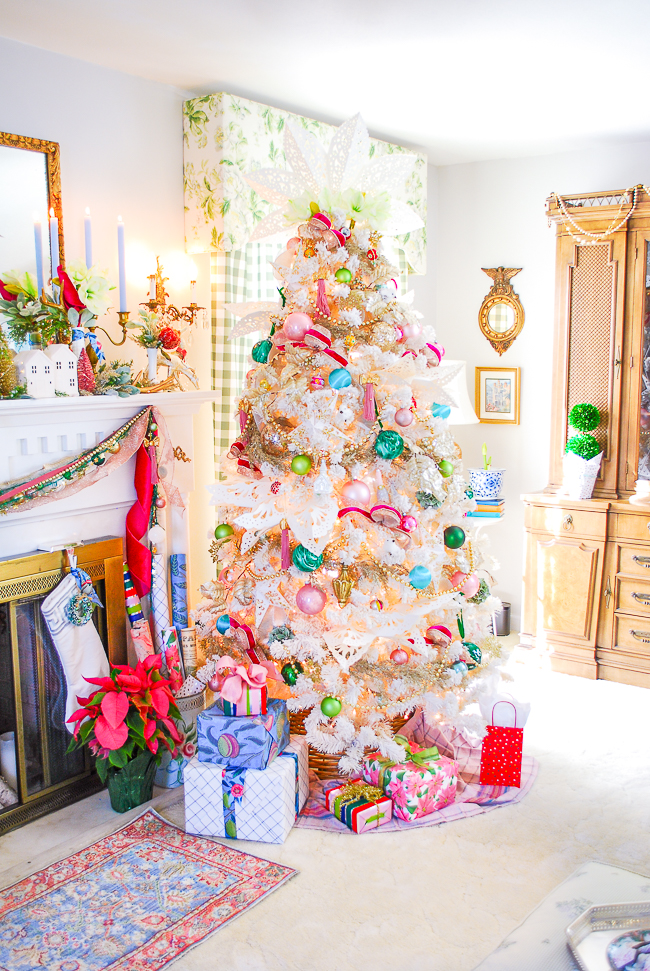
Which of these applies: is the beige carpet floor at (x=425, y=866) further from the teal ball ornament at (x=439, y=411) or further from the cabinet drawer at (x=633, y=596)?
the teal ball ornament at (x=439, y=411)

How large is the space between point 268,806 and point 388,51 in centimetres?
255

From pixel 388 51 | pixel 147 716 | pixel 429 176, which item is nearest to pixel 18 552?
pixel 147 716

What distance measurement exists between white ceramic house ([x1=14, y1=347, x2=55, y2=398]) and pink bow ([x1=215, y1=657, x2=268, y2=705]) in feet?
3.51

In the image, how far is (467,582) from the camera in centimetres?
291

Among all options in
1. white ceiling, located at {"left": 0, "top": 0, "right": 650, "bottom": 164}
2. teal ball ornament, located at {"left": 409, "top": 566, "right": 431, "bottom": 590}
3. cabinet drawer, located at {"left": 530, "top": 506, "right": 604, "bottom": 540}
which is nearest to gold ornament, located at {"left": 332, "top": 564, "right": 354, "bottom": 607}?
teal ball ornament, located at {"left": 409, "top": 566, "right": 431, "bottom": 590}

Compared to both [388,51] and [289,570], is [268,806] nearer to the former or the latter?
[289,570]

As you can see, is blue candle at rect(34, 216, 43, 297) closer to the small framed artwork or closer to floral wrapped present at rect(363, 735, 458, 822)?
floral wrapped present at rect(363, 735, 458, 822)

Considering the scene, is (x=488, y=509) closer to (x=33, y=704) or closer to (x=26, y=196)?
(x=33, y=704)

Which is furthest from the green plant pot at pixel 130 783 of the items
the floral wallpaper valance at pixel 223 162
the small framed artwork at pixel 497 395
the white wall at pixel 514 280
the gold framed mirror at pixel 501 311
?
the gold framed mirror at pixel 501 311

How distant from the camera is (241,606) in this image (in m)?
2.88

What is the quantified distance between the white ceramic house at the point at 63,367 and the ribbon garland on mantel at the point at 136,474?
9.7 inches

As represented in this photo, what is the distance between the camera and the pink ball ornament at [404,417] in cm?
272

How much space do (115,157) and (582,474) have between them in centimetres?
248

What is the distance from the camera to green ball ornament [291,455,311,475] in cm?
266
